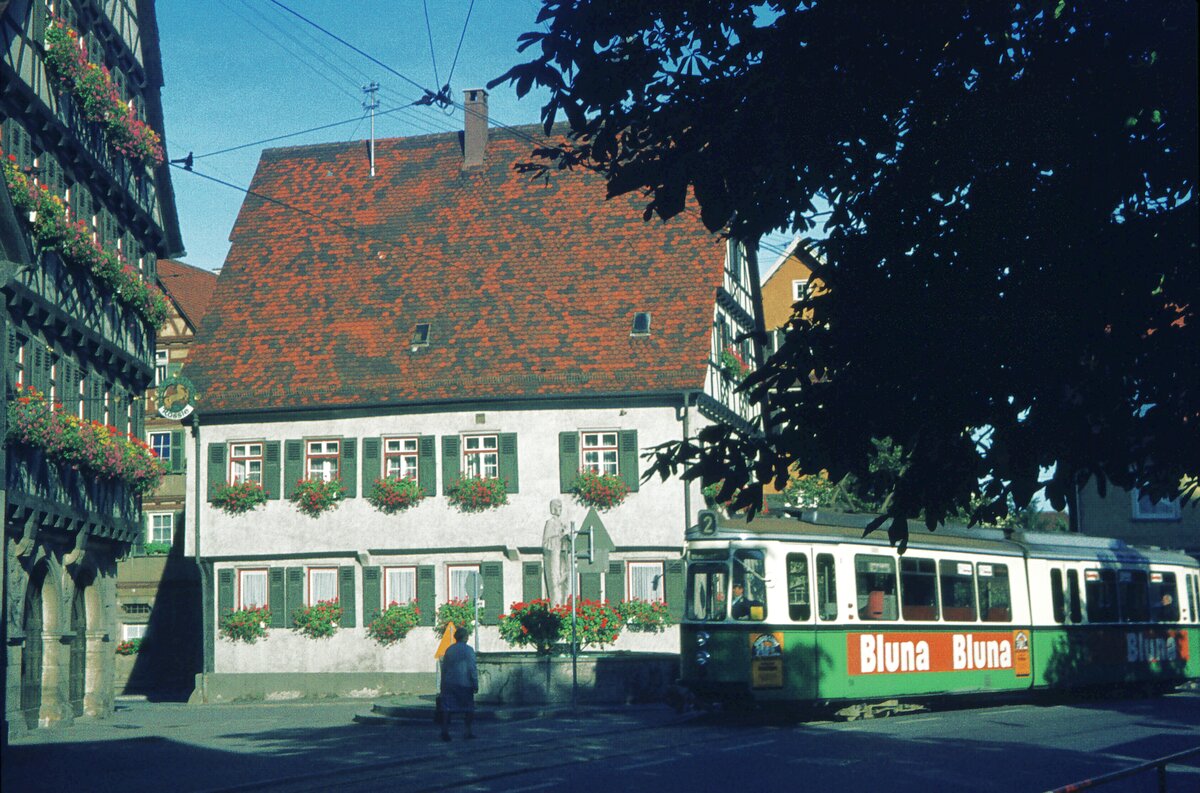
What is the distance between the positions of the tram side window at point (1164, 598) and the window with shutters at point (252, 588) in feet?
63.2

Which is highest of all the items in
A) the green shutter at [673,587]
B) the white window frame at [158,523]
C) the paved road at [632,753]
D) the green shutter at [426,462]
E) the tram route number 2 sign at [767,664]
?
the green shutter at [426,462]

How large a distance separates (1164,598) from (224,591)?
20.4 meters

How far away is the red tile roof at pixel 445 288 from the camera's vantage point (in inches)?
1441

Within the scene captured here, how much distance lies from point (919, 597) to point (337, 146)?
2531 cm

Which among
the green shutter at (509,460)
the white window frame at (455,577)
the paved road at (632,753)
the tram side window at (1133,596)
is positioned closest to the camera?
the paved road at (632,753)

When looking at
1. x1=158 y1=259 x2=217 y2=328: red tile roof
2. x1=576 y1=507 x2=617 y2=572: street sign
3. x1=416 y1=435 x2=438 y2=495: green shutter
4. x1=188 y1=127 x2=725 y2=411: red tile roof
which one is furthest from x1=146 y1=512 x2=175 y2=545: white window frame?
x1=576 y1=507 x2=617 y2=572: street sign

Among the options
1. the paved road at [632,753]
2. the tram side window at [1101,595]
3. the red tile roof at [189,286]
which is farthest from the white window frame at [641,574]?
the red tile roof at [189,286]

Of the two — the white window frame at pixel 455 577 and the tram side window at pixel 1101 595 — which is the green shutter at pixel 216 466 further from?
the tram side window at pixel 1101 595

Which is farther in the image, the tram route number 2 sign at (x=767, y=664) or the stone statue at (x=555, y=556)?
the stone statue at (x=555, y=556)

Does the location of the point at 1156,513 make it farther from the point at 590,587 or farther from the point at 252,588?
the point at 252,588

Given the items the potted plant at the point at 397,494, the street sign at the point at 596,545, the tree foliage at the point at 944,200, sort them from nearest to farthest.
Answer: the tree foliage at the point at 944,200 → the street sign at the point at 596,545 → the potted plant at the point at 397,494

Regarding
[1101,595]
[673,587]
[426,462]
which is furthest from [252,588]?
[1101,595]

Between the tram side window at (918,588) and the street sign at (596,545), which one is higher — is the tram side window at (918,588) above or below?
below

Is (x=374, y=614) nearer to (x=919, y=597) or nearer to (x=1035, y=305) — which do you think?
(x=919, y=597)
